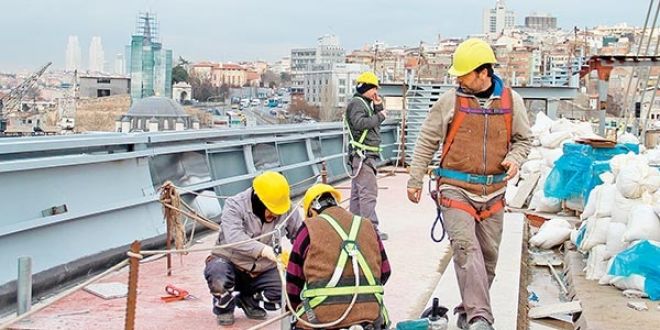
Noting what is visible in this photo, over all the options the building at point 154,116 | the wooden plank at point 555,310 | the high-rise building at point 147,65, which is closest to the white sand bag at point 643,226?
the wooden plank at point 555,310

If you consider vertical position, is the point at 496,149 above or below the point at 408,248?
above

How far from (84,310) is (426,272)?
2846mm

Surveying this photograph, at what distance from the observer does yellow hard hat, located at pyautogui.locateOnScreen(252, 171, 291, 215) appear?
197 inches

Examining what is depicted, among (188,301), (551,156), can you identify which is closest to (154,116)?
(551,156)

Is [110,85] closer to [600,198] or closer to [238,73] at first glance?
[600,198]

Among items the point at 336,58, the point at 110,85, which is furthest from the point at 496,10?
the point at 110,85

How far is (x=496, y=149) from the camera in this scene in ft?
15.4

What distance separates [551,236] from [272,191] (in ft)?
15.9

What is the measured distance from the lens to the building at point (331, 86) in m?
46.1

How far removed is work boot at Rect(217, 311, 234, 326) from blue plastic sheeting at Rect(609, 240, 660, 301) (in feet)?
10.7

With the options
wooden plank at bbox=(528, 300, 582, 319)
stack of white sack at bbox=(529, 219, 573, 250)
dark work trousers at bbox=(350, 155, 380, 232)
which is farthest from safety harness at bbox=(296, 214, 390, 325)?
stack of white sack at bbox=(529, 219, 573, 250)

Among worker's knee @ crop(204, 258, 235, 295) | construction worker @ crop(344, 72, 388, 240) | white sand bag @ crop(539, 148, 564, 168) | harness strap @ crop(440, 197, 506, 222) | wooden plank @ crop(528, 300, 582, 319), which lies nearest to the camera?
harness strap @ crop(440, 197, 506, 222)

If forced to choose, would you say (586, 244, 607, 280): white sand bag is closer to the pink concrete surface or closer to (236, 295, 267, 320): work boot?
the pink concrete surface

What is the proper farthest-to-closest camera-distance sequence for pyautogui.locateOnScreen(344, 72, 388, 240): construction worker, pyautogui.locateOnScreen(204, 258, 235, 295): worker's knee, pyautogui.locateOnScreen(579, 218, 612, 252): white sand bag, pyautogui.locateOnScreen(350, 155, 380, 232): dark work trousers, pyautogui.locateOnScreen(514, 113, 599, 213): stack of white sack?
pyautogui.locateOnScreen(514, 113, 599, 213): stack of white sack, pyautogui.locateOnScreen(350, 155, 380, 232): dark work trousers, pyautogui.locateOnScreen(344, 72, 388, 240): construction worker, pyautogui.locateOnScreen(579, 218, 612, 252): white sand bag, pyautogui.locateOnScreen(204, 258, 235, 295): worker's knee
